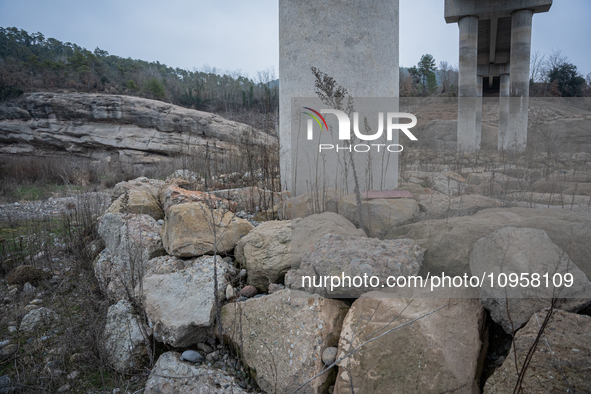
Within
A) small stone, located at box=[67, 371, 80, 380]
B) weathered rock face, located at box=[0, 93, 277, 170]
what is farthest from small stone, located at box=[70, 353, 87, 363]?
weathered rock face, located at box=[0, 93, 277, 170]

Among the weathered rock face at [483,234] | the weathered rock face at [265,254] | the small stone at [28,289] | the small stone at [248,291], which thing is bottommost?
the small stone at [28,289]

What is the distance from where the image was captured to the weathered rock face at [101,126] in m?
17.6

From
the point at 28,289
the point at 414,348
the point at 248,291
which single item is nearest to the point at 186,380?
the point at 248,291

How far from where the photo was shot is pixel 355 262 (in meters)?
1.99

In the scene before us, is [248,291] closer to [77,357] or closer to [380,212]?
[77,357]

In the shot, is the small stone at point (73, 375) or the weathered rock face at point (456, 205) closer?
the small stone at point (73, 375)

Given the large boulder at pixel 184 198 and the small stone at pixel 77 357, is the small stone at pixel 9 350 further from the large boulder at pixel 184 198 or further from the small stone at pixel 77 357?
the large boulder at pixel 184 198

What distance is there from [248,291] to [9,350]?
1.61 metres

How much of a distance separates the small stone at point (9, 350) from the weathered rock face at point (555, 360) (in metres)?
2.79

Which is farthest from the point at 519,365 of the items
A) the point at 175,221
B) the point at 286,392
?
the point at 175,221

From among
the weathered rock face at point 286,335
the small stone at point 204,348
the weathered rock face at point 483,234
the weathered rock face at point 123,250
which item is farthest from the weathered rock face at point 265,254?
the weathered rock face at point 483,234

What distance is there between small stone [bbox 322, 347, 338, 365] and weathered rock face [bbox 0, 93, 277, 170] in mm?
16549

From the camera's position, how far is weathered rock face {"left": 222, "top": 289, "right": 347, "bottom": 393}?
5.62 ft

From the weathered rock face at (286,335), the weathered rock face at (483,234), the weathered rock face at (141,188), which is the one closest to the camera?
the weathered rock face at (286,335)
